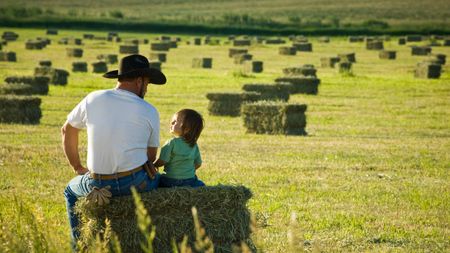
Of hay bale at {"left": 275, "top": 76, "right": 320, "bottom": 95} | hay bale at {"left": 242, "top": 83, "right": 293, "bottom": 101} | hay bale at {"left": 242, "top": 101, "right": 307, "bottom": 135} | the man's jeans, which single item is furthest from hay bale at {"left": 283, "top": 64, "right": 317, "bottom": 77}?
the man's jeans

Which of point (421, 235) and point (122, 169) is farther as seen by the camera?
point (421, 235)

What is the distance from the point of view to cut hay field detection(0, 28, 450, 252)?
10.6m

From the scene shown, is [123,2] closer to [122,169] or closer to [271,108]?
[271,108]

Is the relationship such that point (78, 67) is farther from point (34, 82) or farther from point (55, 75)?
point (34, 82)

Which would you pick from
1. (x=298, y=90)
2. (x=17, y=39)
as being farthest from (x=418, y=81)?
(x=17, y=39)

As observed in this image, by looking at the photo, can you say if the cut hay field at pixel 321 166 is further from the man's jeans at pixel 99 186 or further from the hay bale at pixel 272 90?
the hay bale at pixel 272 90

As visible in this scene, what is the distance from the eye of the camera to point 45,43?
55406 mm

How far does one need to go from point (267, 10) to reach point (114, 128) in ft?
384

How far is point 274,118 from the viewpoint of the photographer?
20.5 m

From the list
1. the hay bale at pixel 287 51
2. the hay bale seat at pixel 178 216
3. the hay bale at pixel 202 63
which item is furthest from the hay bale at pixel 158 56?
the hay bale seat at pixel 178 216

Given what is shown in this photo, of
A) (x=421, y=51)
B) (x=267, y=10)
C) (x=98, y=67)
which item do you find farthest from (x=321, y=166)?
(x=267, y=10)

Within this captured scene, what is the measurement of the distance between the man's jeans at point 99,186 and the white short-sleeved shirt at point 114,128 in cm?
9

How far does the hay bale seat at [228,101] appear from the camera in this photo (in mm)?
Answer: 23844

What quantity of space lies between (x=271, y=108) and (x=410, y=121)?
4390mm
